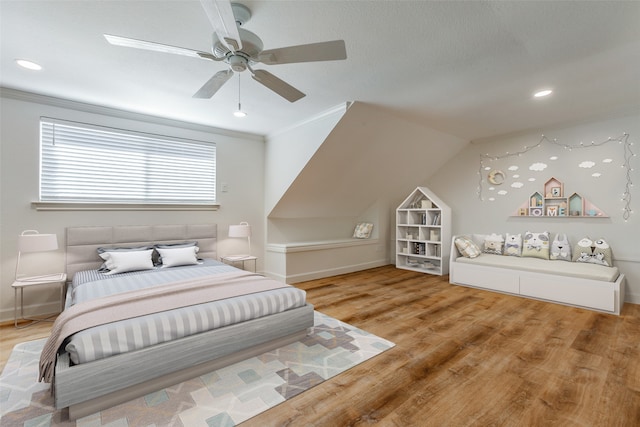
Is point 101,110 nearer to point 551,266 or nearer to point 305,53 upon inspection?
point 305,53

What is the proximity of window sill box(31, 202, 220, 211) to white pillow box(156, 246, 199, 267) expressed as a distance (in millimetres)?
642

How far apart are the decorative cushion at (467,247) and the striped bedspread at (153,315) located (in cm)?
310

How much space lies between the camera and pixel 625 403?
5.82 ft

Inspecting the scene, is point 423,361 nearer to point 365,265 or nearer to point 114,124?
point 365,265

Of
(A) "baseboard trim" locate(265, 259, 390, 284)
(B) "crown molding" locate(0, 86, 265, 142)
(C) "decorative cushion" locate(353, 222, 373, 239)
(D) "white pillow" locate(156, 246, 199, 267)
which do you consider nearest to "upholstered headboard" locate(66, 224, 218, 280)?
(D) "white pillow" locate(156, 246, 199, 267)

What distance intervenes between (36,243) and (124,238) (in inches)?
33.9

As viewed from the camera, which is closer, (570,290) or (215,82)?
(215,82)

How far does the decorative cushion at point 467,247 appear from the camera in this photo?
4.52m

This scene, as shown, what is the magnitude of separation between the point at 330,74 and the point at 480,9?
4.15 ft

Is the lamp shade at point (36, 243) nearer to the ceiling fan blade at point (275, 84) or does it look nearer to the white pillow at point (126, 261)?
the white pillow at point (126, 261)

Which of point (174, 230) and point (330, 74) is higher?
point (330, 74)

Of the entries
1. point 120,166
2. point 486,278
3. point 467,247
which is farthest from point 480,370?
point 120,166

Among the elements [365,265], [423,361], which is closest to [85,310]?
[423,361]

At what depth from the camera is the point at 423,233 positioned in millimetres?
5453
